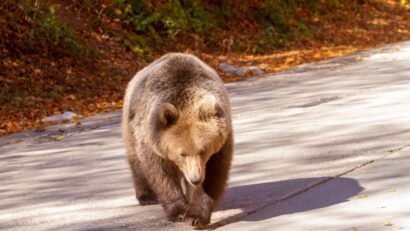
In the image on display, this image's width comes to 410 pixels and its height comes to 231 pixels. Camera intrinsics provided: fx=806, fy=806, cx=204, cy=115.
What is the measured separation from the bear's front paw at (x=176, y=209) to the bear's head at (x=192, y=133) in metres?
0.32

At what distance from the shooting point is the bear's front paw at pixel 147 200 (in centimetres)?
754

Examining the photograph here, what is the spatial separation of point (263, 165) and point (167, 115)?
2.94m

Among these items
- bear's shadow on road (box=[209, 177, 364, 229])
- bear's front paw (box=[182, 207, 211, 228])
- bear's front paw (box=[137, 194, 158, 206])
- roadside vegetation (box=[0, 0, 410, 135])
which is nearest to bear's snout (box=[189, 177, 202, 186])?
bear's front paw (box=[182, 207, 211, 228])

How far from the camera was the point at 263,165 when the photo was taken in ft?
29.7

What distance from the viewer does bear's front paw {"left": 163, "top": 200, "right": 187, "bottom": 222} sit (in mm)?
6609

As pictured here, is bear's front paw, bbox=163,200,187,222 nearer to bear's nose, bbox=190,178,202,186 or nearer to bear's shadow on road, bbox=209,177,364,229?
bear's shadow on road, bbox=209,177,364,229

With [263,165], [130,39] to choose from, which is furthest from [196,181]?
[130,39]

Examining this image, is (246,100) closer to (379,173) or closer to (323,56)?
(379,173)

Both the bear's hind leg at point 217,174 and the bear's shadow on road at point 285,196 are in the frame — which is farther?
the bear's shadow on road at point 285,196

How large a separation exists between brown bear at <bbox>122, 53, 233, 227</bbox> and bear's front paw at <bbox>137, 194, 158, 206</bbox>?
29 cm

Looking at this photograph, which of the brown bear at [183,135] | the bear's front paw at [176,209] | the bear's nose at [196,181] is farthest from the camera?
the bear's front paw at [176,209]

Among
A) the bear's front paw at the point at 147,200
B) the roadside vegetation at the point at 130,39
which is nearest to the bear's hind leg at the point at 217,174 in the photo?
the bear's front paw at the point at 147,200

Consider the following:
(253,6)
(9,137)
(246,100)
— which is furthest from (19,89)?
(253,6)

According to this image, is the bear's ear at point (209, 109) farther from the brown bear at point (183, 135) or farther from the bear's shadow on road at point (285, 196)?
the bear's shadow on road at point (285, 196)
